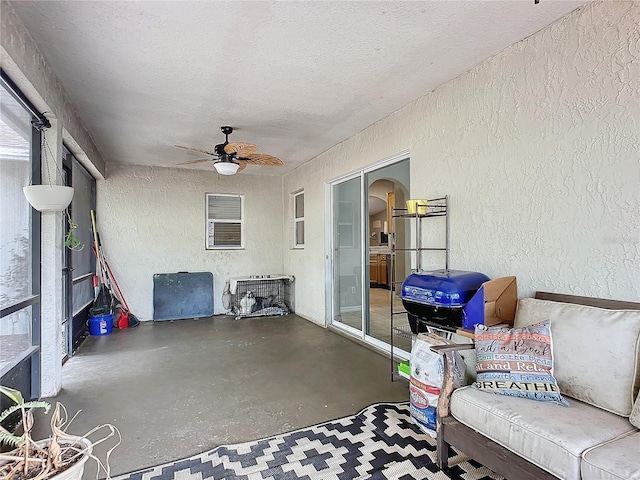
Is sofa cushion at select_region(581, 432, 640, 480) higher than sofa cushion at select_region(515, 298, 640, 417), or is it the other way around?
sofa cushion at select_region(515, 298, 640, 417)

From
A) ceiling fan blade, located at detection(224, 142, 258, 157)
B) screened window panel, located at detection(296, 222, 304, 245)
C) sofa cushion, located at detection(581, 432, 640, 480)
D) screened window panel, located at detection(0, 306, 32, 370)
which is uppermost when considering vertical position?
ceiling fan blade, located at detection(224, 142, 258, 157)

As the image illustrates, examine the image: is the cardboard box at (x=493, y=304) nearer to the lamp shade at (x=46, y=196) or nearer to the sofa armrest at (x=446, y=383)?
the sofa armrest at (x=446, y=383)

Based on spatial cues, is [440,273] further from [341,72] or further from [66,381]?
[66,381]

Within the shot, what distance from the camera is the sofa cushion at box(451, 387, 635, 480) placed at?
1355mm

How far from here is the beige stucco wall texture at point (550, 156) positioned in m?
1.90

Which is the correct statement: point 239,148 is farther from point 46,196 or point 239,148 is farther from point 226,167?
point 46,196

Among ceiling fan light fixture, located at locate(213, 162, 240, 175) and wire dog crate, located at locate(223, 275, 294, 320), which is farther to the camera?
wire dog crate, located at locate(223, 275, 294, 320)

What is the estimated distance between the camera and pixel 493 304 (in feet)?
7.37

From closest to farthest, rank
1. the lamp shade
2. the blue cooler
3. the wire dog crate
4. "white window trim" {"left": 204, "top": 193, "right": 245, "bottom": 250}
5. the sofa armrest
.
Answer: the sofa armrest, the blue cooler, the lamp shade, the wire dog crate, "white window trim" {"left": 204, "top": 193, "right": 245, "bottom": 250}

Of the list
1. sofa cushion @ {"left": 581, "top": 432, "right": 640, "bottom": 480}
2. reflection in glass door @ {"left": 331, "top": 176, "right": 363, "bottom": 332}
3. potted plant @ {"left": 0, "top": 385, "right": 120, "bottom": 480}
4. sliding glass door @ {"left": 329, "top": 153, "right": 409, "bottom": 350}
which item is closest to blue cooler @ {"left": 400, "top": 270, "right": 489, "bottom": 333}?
sofa cushion @ {"left": 581, "top": 432, "right": 640, "bottom": 480}

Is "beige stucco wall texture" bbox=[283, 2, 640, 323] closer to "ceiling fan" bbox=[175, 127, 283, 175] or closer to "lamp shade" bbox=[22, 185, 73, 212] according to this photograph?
"ceiling fan" bbox=[175, 127, 283, 175]

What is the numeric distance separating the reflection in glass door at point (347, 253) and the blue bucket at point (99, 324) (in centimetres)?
325

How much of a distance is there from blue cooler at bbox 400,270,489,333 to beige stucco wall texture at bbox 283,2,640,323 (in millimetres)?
329

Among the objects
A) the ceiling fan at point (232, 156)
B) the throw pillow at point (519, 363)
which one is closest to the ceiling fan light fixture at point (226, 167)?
the ceiling fan at point (232, 156)
